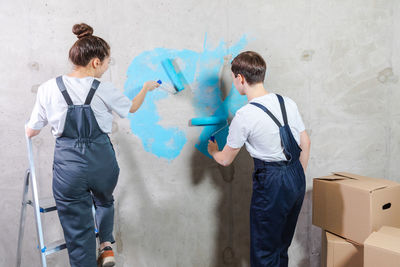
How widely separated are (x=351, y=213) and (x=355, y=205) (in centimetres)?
6

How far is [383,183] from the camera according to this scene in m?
1.82

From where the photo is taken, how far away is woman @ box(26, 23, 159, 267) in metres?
1.39

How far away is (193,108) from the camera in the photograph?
2008 millimetres

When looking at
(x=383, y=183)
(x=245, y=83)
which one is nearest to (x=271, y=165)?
(x=245, y=83)

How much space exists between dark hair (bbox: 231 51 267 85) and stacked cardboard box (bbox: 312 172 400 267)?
83 cm

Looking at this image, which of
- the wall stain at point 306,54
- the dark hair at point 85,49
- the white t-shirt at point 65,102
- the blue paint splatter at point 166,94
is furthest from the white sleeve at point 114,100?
the wall stain at point 306,54

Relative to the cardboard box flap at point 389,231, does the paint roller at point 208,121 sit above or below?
above

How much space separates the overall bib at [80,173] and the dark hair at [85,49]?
114mm

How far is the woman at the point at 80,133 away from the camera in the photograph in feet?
4.56

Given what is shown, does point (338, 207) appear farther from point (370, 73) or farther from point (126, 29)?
point (126, 29)

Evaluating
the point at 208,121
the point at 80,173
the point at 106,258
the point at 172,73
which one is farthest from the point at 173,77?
the point at 106,258

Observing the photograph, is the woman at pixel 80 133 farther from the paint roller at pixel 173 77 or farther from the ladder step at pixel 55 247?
the paint roller at pixel 173 77

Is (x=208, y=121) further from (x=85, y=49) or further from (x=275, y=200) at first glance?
(x=85, y=49)

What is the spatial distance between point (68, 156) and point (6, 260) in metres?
1.02
